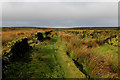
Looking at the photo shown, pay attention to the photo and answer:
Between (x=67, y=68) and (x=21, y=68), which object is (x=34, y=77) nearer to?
(x=21, y=68)

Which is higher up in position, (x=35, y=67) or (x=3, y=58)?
(x=3, y=58)

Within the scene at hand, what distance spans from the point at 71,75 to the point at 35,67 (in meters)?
1.72

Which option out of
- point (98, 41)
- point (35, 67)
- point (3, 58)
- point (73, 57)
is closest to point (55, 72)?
point (35, 67)

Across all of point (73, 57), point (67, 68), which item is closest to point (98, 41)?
point (73, 57)

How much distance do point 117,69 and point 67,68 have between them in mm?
2033

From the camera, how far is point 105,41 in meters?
9.84

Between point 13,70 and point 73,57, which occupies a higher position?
point 73,57

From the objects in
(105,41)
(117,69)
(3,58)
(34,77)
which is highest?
(105,41)

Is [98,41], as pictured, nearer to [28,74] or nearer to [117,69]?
[117,69]

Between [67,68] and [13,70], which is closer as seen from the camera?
[13,70]

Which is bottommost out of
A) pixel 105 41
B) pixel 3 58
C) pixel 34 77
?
pixel 34 77

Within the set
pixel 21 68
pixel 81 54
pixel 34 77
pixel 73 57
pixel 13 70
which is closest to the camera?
pixel 34 77

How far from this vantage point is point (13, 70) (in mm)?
3615

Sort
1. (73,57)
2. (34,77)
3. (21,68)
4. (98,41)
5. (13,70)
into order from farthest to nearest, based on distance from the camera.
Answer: (98,41), (73,57), (21,68), (13,70), (34,77)
